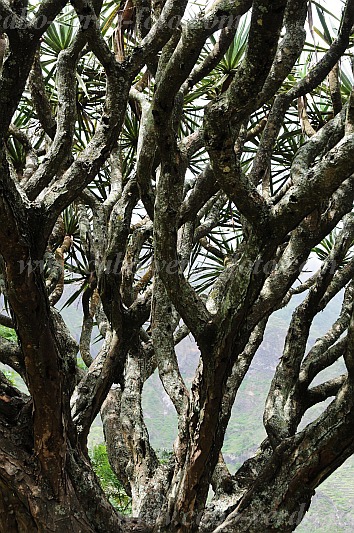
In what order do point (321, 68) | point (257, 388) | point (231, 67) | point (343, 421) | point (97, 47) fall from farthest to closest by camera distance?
point (257, 388) → point (231, 67) → point (321, 68) → point (97, 47) → point (343, 421)

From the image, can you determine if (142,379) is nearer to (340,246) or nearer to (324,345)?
(324,345)

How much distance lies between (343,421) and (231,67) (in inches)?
136

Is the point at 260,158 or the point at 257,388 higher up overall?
the point at 257,388

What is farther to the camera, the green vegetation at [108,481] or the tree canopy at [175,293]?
the green vegetation at [108,481]

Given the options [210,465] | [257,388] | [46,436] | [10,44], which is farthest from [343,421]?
[257,388]

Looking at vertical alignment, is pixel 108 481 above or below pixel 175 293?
above

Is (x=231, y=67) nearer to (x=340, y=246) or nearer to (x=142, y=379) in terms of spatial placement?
(x=340, y=246)

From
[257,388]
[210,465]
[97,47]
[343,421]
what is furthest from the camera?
[257,388]

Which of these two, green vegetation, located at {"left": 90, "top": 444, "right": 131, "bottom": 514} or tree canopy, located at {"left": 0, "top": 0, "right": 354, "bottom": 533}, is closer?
tree canopy, located at {"left": 0, "top": 0, "right": 354, "bottom": 533}

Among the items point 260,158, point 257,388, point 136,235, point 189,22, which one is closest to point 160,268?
point 189,22

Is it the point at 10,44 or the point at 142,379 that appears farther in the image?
the point at 142,379

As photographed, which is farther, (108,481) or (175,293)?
(108,481)

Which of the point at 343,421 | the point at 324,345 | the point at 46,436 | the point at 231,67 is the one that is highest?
the point at 231,67

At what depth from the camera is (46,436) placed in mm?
2588
